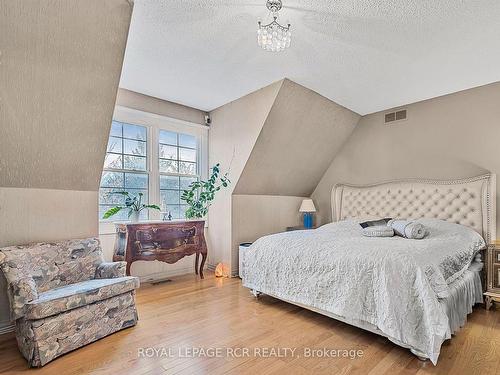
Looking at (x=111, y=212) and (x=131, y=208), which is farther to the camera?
(x=131, y=208)

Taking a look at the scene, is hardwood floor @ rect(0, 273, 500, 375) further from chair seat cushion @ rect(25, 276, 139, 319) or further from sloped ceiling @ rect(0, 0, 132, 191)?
sloped ceiling @ rect(0, 0, 132, 191)

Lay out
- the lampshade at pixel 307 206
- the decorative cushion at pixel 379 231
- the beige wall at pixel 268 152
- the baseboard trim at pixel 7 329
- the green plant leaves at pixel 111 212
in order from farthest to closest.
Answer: the lampshade at pixel 307 206
the beige wall at pixel 268 152
the green plant leaves at pixel 111 212
the decorative cushion at pixel 379 231
the baseboard trim at pixel 7 329

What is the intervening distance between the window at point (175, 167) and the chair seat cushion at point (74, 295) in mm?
1769

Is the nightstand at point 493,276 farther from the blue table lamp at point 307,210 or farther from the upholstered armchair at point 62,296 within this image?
the upholstered armchair at point 62,296

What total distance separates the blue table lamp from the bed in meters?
0.83

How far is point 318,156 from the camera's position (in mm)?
4668

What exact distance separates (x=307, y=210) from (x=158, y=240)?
2.44 m

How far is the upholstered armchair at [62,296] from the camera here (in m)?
1.94

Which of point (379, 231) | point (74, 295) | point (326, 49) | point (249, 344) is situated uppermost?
point (326, 49)

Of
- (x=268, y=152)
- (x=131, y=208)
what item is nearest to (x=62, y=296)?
(x=131, y=208)

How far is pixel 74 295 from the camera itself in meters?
2.09

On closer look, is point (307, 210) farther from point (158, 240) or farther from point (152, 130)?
point (152, 130)

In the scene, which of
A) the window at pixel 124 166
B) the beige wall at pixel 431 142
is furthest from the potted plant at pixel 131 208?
the beige wall at pixel 431 142

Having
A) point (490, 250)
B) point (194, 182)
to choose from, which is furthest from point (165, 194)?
point (490, 250)
